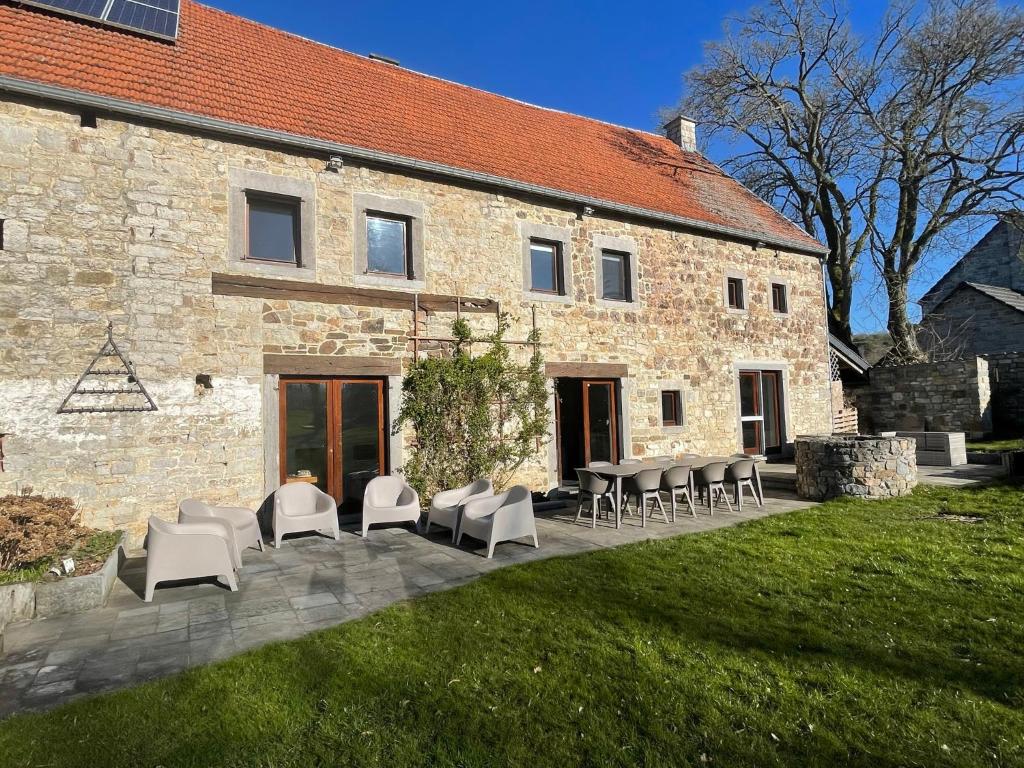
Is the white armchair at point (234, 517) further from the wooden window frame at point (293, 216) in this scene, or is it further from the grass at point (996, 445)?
the grass at point (996, 445)

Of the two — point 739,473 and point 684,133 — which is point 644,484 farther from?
point 684,133

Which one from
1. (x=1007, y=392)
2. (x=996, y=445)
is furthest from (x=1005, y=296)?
(x=996, y=445)

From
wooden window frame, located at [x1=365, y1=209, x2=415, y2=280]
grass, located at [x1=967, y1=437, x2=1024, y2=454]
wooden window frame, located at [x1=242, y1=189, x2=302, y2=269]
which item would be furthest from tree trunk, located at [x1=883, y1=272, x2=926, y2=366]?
wooden window frame, located at [x1=242, y1=189, x2=302, y2=269]

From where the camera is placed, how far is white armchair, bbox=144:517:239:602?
485 centimetres

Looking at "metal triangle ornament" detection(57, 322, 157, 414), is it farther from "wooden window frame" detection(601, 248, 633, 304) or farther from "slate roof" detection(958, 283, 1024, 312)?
"slate roof" detection(958, 283, 1024, 312)

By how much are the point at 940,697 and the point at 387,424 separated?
6530mm

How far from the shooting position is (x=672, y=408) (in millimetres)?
10875

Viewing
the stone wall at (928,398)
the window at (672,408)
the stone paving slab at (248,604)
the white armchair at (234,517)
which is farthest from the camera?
the stone wall at (928,398)

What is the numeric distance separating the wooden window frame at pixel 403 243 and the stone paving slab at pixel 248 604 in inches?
142

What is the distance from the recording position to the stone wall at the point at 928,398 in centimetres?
1480

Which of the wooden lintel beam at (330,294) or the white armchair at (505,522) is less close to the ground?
the wooden lintel beam at (330,294)

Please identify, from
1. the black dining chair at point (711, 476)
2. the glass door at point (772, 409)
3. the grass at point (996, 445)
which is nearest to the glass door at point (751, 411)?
the glass door at point (772, 409)

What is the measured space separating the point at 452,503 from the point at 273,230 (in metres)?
4.34

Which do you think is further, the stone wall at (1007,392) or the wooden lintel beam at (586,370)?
the stone wall at (1007,392)
